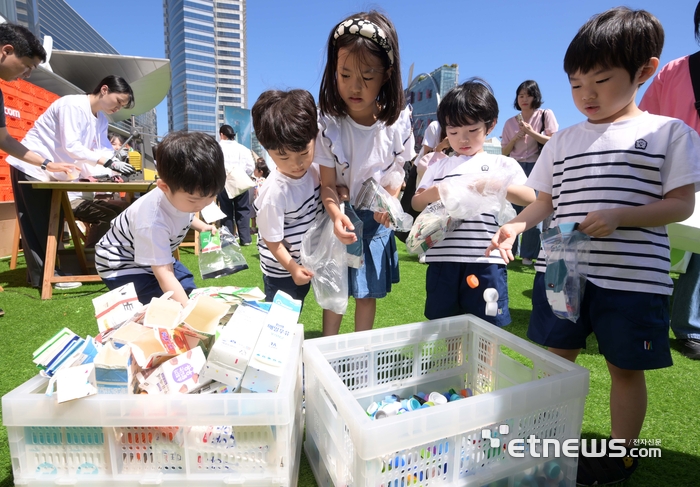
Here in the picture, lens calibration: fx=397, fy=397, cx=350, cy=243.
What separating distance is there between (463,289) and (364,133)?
69 centimetres

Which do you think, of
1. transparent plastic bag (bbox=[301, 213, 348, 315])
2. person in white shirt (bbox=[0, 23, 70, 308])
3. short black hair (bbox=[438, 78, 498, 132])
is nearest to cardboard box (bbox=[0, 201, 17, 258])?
person in white shirt (bbox=[0, 23, 70, 308])

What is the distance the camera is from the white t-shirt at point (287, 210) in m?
1.38

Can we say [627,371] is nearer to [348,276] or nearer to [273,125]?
[348,276]

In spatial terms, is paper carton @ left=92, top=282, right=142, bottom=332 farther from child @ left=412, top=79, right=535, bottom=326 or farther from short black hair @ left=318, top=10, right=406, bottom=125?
child @ left=412, top=79, right=535, bottom=326

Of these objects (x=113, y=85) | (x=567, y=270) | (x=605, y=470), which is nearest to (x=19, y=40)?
(x=113, y=85)

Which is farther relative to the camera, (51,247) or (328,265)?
(51,247)

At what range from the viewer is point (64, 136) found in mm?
2734

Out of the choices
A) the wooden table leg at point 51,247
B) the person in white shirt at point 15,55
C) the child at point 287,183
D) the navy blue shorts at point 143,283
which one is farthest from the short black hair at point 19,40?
the child at point 287,183

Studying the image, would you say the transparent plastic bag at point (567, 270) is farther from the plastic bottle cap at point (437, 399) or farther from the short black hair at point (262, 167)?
the short black hair at point (262, 167)

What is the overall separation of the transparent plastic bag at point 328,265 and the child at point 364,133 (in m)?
0.07

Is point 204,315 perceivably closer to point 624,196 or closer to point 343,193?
point 343,193

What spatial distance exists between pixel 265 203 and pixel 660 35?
3.88ft

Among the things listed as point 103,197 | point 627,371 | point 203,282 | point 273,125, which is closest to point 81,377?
point 273,125

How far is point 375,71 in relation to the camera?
127 centimetres
